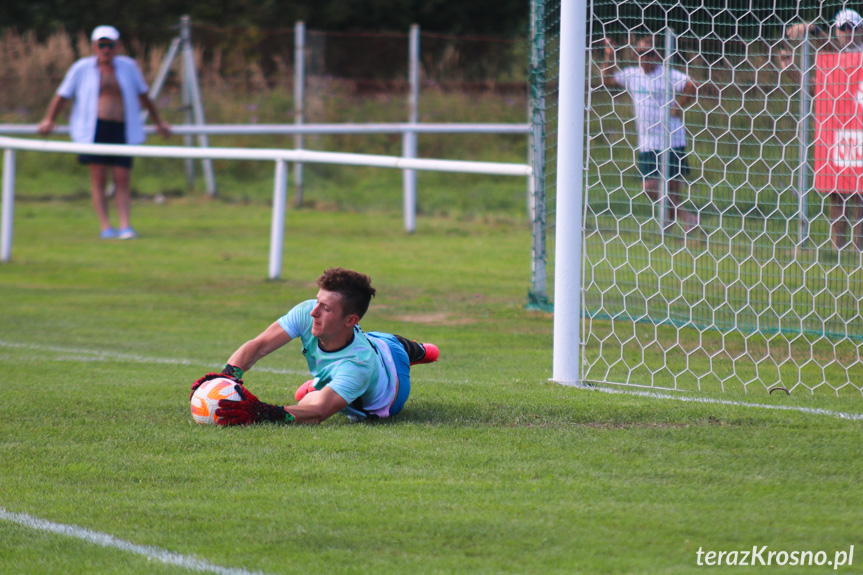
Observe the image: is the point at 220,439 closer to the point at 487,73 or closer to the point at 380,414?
the point at 380,414

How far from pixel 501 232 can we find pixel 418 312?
5.36m

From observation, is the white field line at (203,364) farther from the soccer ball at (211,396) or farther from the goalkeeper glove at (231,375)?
the soccer ball at (211,396)

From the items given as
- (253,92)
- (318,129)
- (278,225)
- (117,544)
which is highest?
(253,92)

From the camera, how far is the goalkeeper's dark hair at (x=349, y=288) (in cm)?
467

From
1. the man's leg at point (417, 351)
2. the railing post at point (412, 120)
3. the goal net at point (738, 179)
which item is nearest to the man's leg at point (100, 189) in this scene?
the railing post at point (412, 120)

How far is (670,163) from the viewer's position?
6.81 metres

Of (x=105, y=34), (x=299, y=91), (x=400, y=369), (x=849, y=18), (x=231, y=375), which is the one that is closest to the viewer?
(x=231, y=375)

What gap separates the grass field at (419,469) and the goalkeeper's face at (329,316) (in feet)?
1.43

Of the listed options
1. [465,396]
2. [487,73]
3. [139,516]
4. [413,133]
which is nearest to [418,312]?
[465,396]

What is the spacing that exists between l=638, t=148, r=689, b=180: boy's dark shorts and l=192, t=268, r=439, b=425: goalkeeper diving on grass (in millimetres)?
2279

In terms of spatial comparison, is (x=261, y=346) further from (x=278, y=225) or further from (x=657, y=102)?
(x=278, y=225)

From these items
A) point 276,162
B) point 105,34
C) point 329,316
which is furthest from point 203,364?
point 105,34

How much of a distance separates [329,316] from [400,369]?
0.50 metres

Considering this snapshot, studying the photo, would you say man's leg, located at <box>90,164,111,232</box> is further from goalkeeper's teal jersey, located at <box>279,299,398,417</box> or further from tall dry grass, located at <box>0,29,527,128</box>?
goalkeeper's teal jersey, located at <box>279,299,398,417</box>
